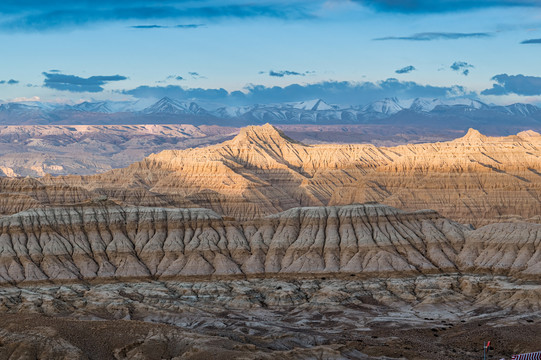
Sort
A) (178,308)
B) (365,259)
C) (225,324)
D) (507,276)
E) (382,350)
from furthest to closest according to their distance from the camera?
(365,259) < (507,276) < (178,308) < (225,324) < (382,350)

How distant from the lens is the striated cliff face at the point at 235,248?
598 feet

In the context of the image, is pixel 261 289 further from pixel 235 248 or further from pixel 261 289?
pixel 235 248

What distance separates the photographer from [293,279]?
182 m

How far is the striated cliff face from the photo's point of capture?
598ft

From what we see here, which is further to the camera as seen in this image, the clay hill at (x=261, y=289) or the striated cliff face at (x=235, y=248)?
the striated cliff face at (x=235, y=248)

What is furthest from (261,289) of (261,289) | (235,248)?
(235,248)

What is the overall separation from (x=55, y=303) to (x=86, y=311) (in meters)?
5.88

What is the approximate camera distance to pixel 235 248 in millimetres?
193125

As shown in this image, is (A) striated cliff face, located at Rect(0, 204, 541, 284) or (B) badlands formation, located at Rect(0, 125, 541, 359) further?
(A) striated cliff face, located at Rect(0, 204, 541, 284)

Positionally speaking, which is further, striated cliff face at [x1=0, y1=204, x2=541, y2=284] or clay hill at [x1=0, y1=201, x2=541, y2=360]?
striated cliff face at [x1=0, y1=204, x2=541, y2=284]

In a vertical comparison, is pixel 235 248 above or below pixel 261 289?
above

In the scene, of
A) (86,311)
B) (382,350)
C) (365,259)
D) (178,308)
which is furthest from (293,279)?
(382,350)

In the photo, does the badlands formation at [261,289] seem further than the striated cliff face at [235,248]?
No

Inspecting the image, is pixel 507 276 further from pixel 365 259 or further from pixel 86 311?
pixel 86 311
